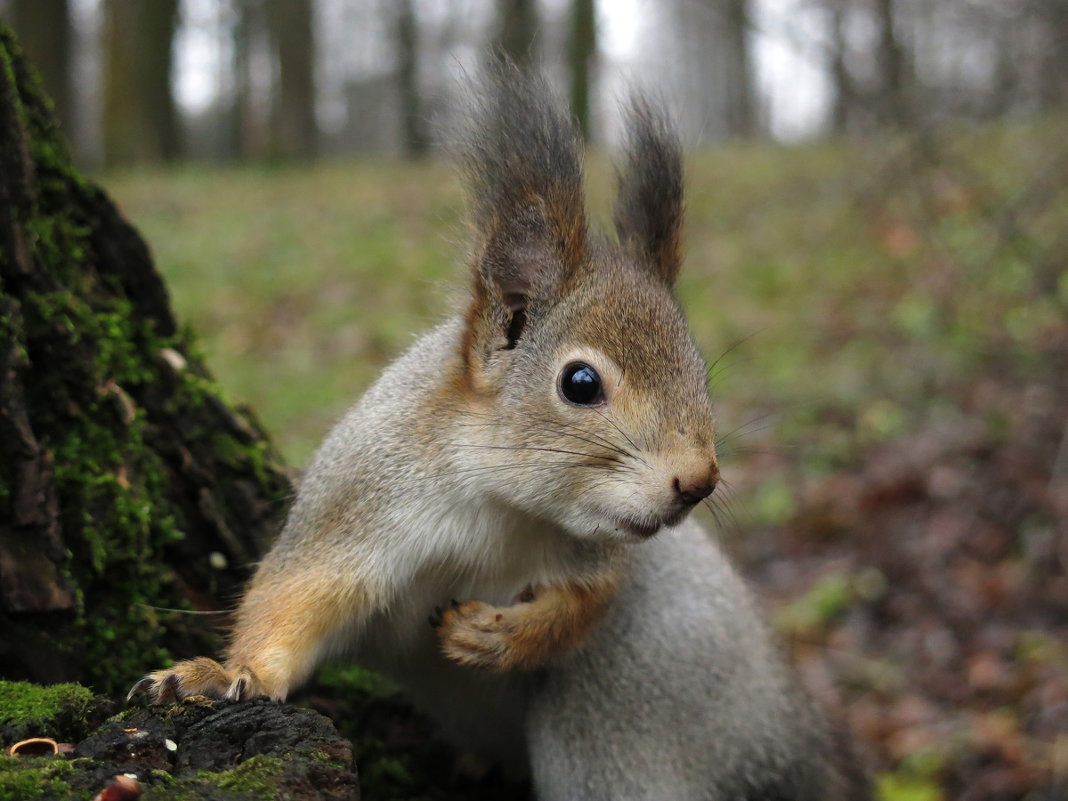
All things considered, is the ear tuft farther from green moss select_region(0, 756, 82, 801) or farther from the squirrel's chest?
green moss select_region(0, 756, 82, 801)

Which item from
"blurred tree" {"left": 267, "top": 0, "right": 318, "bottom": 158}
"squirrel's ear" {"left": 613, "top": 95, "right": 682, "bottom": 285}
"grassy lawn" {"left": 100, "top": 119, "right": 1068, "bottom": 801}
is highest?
"blurred tree" {"left": 267, "top": 0, "right": 318, "bottom": 158}

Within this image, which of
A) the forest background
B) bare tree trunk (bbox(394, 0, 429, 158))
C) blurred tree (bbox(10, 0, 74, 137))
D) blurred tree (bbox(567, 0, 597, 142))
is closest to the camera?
the forest background

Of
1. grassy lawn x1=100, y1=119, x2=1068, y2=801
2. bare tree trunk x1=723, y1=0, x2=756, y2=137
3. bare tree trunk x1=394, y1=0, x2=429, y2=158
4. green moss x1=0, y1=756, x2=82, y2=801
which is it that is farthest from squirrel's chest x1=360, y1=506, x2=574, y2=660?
bare tree trunk x1=394, y1=0, x2=429, y2=158

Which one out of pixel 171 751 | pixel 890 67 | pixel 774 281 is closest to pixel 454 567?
pixel 171 751

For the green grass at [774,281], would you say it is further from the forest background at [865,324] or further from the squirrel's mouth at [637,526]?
the squirrel's mouth at [637,526]

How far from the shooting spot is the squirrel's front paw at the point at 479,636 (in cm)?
217

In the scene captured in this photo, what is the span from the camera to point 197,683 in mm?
1940

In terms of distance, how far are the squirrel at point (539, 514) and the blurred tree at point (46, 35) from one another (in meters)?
12.4

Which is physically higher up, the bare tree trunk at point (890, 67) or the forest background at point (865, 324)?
the bare tree trunk at point (890, 67)

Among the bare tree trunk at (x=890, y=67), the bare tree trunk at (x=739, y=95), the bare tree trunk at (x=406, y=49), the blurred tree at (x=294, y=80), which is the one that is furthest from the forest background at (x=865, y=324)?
the bare tree trunk at (x=739, y=95)

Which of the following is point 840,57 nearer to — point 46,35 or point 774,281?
point 774,281

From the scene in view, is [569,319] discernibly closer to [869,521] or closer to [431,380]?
[431,380]

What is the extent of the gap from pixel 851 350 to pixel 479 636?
5.97 m

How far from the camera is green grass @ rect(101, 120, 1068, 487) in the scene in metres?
6.32
